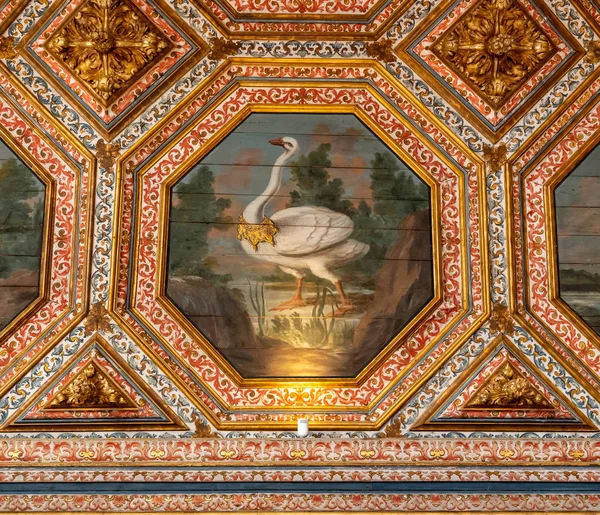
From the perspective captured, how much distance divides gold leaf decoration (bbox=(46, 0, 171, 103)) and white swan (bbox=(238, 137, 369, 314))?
1.36 metres

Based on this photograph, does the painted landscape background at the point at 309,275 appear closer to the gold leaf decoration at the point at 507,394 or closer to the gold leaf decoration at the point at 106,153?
the gold leaf decoration at the point at 106,153

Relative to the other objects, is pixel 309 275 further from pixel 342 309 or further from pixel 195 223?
pixel 195 223

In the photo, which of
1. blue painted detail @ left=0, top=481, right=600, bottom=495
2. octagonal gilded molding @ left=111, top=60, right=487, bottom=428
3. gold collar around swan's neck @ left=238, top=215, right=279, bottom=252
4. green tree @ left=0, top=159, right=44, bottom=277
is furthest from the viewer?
gold collar around swan's neck @ left=238, top=215, right=279, bottom=252

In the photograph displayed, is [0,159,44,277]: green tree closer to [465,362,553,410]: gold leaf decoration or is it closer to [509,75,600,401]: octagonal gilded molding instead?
[465,362,553,410]: gold leaf decoration

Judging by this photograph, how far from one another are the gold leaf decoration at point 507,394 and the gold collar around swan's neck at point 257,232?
195cm

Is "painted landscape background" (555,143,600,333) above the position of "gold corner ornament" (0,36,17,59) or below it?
below

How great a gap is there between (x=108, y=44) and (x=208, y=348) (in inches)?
94.9

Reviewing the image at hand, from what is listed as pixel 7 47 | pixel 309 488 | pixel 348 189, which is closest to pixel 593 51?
pixel 348 189

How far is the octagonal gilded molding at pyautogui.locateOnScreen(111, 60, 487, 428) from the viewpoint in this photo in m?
5.95

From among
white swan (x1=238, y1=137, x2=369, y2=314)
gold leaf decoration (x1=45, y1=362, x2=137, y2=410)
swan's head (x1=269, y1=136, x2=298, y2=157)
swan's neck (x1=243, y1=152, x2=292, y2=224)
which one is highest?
swan's head (x1=269, y1=136, x2=298, y2=157)

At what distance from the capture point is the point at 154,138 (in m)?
6.14

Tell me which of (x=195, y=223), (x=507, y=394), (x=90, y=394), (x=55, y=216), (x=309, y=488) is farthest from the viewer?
(x=195, y=223)

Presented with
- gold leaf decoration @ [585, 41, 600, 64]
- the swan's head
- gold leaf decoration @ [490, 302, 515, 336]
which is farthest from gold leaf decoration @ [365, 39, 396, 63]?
gold leaf decoration @ [490, 302, 515, 336]

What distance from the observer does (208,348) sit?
19.8 ft
